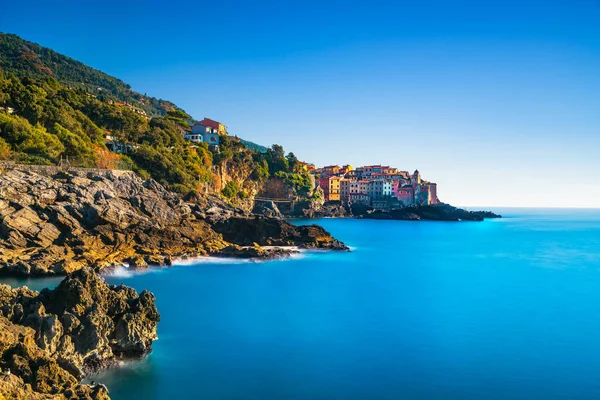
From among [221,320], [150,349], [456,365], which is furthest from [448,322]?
[150,349]

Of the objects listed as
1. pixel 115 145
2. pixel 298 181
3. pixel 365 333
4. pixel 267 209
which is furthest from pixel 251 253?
pixel 298 181

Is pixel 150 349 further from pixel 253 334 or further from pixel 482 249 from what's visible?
pixel 482 249

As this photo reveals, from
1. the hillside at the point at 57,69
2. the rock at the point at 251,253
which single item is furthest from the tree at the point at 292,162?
the rock at the point at 251,253

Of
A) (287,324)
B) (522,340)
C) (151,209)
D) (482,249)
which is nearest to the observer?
(522,340)

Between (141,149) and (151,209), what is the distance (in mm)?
13990

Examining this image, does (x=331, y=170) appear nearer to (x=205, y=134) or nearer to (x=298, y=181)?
(x=298, y=181)

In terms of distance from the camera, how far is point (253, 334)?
14055 mm

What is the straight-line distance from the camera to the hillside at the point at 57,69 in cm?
8638

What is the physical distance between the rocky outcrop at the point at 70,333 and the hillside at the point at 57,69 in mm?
75409

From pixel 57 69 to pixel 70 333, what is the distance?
112725 millimetres

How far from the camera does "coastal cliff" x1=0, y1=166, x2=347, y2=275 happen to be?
21.2 metres

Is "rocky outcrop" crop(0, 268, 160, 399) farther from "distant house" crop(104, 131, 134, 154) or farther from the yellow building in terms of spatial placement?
the yellow building

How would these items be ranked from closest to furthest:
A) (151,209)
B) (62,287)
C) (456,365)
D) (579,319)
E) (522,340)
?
(62,287)
(456,365)
(522,340)
(579,319)
(151,209)

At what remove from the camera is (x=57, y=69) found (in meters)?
104
